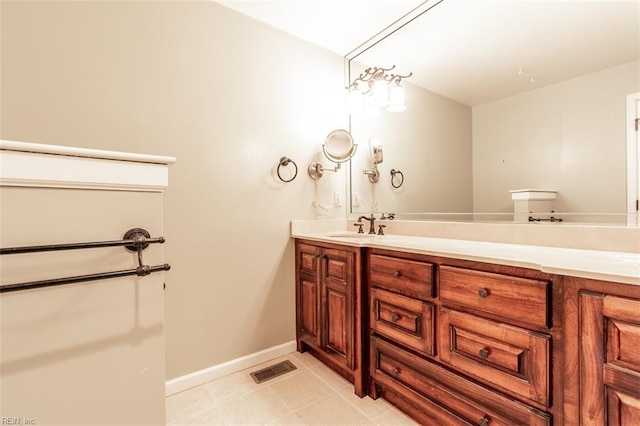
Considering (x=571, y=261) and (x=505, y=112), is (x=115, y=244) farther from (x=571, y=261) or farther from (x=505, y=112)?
(x=505, y=112)

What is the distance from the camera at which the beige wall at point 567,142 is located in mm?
1171

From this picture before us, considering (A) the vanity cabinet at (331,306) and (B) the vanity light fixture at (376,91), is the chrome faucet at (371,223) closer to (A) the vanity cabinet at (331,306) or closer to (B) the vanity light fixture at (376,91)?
(A) the vanity cabinet at (331,306)

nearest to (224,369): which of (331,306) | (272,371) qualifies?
(272,371)

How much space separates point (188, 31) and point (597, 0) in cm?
215

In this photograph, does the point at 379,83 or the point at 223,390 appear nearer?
the point at 223,390

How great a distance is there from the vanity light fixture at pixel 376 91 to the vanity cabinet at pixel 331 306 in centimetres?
128

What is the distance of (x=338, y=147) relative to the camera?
2.29 m

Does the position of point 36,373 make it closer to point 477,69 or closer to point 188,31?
point 188,31

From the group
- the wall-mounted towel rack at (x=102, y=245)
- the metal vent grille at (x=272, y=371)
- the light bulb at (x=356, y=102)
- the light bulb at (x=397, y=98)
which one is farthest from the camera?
the light bulb at (x=356, y=102)

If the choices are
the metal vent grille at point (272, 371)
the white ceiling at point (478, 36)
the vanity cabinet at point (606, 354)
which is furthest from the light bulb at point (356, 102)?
the metal vent grille at point (272, 371)

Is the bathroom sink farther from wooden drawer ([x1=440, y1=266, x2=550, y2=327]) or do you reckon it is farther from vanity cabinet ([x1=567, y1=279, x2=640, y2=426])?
vanity cabinet ([x1=567, y1=279, x2=640, y2=426])

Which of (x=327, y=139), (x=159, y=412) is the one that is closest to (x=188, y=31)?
(x=327, y=139)

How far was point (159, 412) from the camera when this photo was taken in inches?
32.4

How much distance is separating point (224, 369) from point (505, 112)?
91.6 inches
